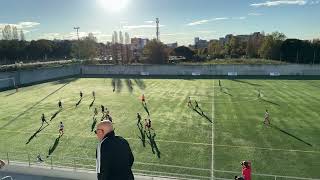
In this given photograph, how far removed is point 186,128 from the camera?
30.0 metres

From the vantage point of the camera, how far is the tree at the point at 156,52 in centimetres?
9456

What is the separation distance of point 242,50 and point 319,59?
88.8 feet

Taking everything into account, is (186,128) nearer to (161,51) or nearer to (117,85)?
(117,85)

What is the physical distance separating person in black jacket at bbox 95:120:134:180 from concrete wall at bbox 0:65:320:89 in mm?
59739

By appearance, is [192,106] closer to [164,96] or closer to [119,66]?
[164,96]

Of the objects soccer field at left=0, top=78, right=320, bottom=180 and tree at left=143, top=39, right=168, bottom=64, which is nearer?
soccer field at left=0, top=78, right=320, bottom=180

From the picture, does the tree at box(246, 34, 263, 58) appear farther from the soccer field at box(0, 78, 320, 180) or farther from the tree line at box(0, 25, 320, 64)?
the soccer field at box(0, 78, 320, 180)

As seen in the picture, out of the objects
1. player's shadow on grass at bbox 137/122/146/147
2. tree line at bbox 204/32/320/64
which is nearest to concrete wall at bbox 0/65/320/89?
tree line at bbox 204/32/320/64

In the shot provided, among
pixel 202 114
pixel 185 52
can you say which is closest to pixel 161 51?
pixel 185 52

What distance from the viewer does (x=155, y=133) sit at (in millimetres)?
28594

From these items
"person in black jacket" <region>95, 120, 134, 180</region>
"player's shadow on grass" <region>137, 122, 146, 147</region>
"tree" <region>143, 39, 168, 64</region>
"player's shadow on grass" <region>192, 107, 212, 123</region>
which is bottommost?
"player's shadow on grass" <region>137, 122, 146, 147</region>

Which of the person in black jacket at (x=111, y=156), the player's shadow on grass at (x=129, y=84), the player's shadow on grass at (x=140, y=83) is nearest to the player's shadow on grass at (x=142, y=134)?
the person in black jacket at (x=111, y=156)

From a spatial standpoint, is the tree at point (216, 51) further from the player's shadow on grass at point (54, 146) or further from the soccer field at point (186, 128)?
the player's shadow on grass at point (54, 146)

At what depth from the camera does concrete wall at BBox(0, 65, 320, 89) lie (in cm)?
6562
